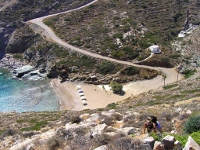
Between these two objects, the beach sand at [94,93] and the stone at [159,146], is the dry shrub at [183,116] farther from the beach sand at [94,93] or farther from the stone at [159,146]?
the beach sand at [94,93]

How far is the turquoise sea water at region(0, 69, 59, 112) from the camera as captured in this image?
2194 inches

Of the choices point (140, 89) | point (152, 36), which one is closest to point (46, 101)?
point (140, 89)

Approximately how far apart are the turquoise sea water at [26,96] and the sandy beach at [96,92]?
2.02 m

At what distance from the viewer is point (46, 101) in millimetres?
57938

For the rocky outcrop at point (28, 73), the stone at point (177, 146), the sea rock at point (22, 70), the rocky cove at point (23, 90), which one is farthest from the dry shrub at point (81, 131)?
the sea rock at point (22, 70)

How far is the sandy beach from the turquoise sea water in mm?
2018

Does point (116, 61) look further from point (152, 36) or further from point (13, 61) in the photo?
point (13, 61)

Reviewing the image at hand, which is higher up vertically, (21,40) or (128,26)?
(128,26)

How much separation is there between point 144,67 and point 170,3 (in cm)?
3569

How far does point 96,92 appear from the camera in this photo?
A: 58.8 meters

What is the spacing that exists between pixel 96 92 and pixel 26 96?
50.0ft

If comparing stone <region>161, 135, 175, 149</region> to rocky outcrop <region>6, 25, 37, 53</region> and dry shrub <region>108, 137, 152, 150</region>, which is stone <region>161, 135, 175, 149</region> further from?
rocky outcrop <region>6, 25, 37, 53</region>

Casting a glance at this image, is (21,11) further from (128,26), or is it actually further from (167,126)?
(167,126)

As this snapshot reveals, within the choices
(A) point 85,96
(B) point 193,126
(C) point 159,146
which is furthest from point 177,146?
(A) point 85,96
